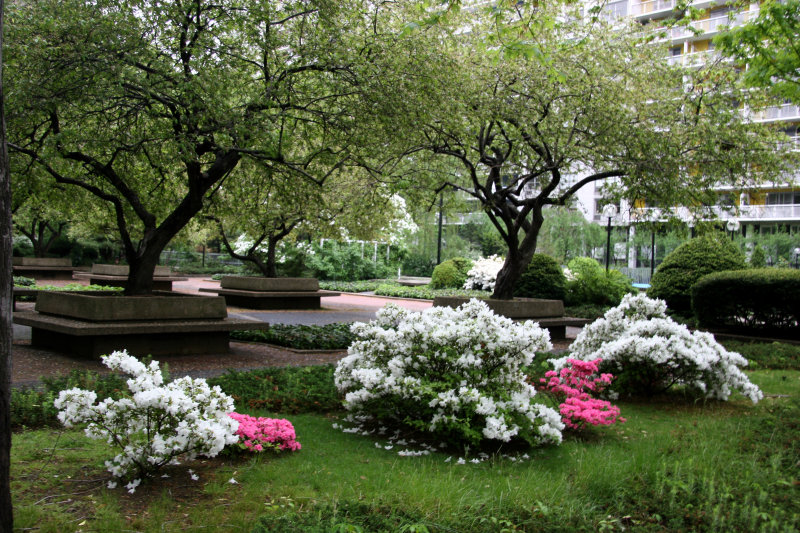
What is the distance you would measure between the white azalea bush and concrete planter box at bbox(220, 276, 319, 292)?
505 inches

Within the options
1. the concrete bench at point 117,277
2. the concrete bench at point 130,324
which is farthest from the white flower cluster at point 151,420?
the concrete bench at point 117,277

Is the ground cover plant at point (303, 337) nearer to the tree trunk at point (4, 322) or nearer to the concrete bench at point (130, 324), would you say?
the concrete bench at point (130, 324)

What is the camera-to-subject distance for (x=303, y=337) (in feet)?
35.8

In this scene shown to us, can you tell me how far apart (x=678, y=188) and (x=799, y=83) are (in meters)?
2.79

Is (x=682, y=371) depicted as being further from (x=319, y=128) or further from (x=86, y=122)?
(x=86, y=122)

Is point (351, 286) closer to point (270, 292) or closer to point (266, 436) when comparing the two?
point (270, 292)

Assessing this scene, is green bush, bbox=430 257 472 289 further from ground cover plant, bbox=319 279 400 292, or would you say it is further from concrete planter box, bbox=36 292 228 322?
concrete planter box, bbox=36 292 228 322

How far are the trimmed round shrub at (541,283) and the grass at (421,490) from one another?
1437 cm

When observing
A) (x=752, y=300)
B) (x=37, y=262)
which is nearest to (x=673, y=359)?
(x=752, y=300)

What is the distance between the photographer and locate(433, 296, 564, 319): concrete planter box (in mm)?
12281

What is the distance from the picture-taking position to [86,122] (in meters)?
10.8

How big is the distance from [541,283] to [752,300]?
7124mm

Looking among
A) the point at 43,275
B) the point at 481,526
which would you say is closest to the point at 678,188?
the point at 481,526

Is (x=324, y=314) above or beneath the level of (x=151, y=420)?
beneath
